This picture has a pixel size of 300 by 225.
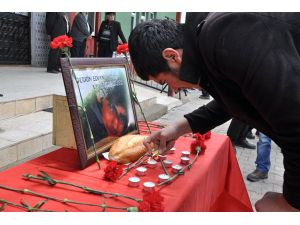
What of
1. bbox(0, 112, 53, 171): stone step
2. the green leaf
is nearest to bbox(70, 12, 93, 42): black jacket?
bbox(0, 112, 53, 171): stone step

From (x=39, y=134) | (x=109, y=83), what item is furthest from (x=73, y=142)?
(x=39, y=134)

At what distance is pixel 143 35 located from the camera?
0.91m

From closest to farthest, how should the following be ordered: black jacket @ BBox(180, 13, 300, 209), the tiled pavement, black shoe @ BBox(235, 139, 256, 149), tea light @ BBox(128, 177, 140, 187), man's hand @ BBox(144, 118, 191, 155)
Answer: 1. black jacket @ BBox(180, 13, 300, 209)
2. tea light @ BBox(128, 177, 140, 187)
3. man's hand @ BBox(144, 118, 191, 155)
4. the tiled pavement
5. black shoe @ BBox(235, 139, 256, 149)

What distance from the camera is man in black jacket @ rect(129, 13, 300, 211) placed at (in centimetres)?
68

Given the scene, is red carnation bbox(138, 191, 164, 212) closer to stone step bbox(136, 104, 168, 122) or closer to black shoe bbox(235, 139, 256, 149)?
black shoe bbox(235, 139, 256, 149)

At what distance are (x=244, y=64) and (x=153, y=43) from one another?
30 cm

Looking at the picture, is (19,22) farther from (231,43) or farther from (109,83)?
(231,43)

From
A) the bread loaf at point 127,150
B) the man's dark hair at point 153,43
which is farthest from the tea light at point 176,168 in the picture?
the man's dark hair at point 153,43

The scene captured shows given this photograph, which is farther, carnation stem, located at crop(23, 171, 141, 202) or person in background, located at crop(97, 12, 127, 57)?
person in background, located at crop(97, 12, 127, 57)

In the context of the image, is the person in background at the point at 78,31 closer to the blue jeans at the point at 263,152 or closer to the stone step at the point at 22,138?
the stone step at the point at 22,138

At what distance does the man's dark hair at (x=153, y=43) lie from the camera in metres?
0.90

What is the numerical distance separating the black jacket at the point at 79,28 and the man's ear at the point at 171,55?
17.3 ft

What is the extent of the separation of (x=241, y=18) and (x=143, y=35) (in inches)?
11.5

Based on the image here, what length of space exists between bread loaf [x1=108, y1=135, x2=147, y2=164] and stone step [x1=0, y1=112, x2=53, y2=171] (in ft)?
4.14
